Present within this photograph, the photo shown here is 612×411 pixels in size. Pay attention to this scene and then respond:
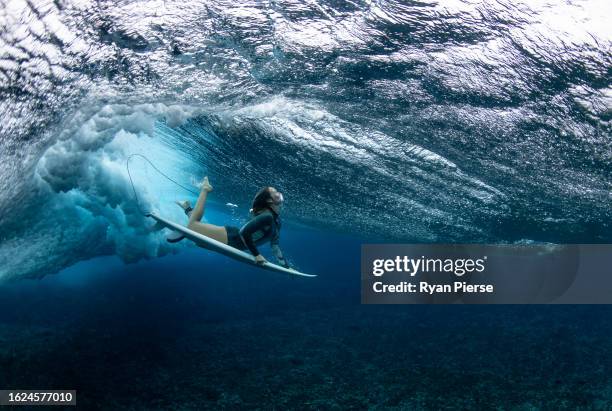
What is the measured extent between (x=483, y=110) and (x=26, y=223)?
1530 centimetres

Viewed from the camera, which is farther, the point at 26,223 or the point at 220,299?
the point at 220,299

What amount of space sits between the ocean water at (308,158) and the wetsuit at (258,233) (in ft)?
10.5

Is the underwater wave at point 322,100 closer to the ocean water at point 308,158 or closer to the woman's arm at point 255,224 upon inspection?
the ocean water at point 308,158

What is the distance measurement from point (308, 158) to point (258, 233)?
24.7 feet

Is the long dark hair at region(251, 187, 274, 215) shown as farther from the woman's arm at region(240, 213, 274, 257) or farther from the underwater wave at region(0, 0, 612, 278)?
the underwater wave at region(0, 0, 612, 278)

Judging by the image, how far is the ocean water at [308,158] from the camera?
5.44 meters

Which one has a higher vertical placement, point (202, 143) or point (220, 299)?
point (202, 143)

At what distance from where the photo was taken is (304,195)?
18.9m

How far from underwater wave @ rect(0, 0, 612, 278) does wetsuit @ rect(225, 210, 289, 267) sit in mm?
3206

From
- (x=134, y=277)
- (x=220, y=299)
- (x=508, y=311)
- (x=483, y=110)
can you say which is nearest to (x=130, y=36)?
(x=483, y=110)

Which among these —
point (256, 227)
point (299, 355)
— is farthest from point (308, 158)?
point (256, 227)

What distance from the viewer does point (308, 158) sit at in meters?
13.0

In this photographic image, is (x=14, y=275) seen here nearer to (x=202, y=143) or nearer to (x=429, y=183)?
(x=202, y=143)

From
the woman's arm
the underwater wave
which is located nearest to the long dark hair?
the woman's arm
